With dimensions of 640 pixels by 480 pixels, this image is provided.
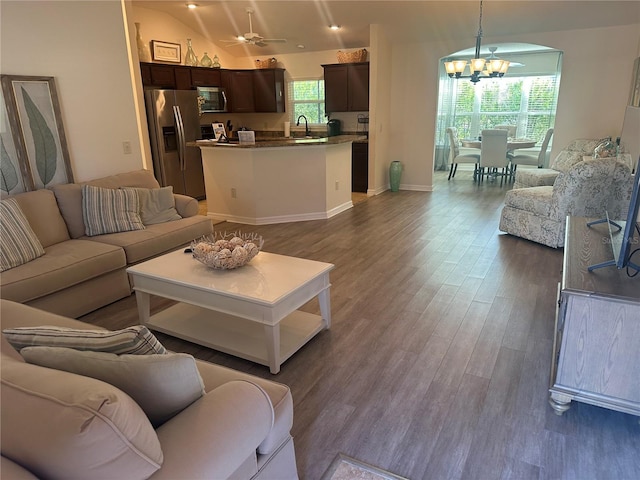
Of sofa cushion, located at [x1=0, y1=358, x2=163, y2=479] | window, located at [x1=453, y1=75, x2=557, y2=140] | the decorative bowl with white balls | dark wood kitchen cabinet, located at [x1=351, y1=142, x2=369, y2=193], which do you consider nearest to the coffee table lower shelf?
the decorative bowl with white balls

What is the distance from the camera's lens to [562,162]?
6.04 m

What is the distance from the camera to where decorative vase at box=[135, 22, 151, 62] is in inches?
240

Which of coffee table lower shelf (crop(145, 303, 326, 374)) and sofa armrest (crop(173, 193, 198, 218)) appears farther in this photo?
sofa armrest (crop(173, 193, 198, 218))

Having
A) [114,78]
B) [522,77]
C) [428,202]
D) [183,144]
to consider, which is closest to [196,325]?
[114,78]

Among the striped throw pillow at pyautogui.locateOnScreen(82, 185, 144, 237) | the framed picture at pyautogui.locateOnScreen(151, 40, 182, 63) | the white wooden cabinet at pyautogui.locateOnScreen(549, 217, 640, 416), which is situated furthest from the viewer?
the framed picture at pyautogui.locateOnScreen(151, 40, 182, 63)

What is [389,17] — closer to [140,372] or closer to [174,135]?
[174,135]

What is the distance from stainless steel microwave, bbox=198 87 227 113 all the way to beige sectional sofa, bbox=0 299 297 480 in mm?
6443

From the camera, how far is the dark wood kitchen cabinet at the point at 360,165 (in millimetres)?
7219

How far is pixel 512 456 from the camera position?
1.77m

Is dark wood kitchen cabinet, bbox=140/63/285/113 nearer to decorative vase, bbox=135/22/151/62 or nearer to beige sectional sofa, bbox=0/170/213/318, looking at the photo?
decorative vase, bbox=135/22/151/62

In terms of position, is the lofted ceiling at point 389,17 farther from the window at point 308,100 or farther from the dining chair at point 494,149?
the dining chair at point 494,149

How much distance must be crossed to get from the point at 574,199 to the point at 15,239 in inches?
185

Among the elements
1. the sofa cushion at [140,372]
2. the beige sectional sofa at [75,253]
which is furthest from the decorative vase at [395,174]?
the sofa cushion at [140,372]

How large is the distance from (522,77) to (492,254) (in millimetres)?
6932
